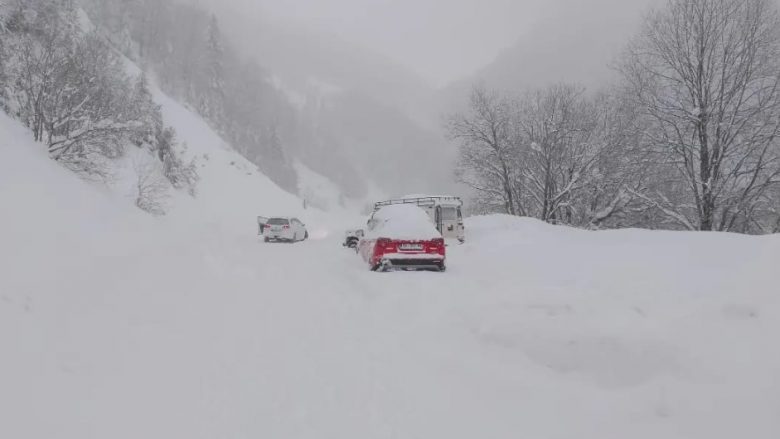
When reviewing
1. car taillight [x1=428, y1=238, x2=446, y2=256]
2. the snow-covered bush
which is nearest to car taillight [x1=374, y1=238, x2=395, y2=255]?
car taillight [x1=428, y1=238, x2=446, y2=256]

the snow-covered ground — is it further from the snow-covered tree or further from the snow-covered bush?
the snow-covered tree

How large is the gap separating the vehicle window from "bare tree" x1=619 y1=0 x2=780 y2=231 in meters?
9.08

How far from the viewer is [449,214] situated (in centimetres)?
2066

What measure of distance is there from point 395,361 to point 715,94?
2044 centimetres

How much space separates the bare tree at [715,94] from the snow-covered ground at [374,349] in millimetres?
10250

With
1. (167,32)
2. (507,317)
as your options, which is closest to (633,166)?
(507,317)

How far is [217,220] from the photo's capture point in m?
30.6

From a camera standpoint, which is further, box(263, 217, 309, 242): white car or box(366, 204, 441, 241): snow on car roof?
box(263, 217, 309, 242): white car

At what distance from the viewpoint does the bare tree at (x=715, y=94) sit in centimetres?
1698

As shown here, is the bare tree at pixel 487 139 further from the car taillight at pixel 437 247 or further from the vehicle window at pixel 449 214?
the car taillight at pixel 437 247

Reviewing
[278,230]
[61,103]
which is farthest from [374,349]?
[278,230]

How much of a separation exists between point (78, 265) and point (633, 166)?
26.2m

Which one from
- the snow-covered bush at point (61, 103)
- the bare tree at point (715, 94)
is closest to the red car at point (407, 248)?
the snow-covered bush at point (61, 103)

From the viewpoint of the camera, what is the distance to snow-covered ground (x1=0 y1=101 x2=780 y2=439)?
352cm
